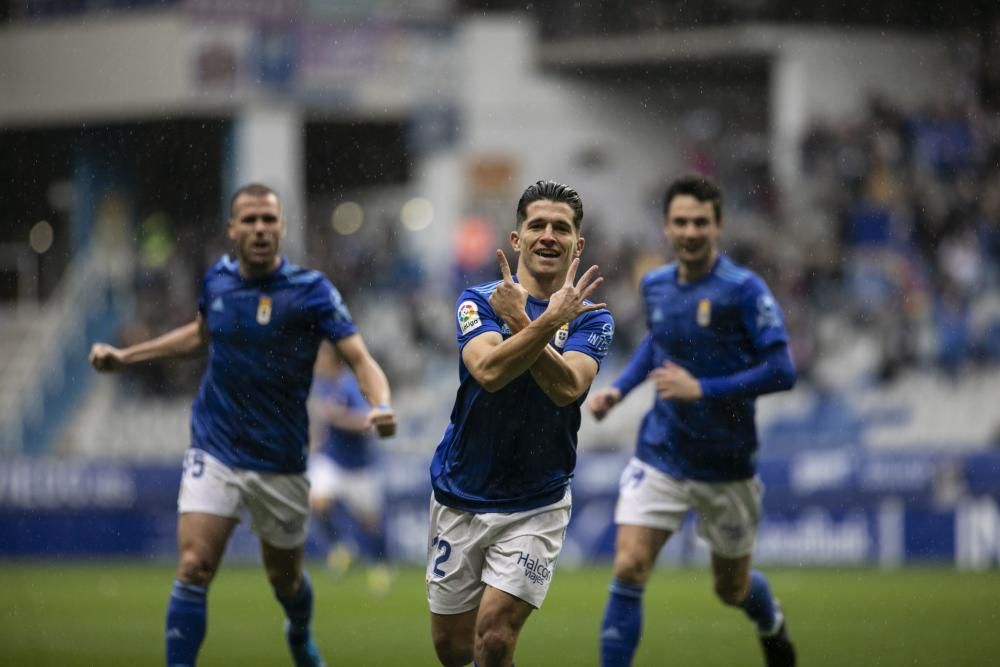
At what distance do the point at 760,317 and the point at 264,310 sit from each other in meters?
2.61

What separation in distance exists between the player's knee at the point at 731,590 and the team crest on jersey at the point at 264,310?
110 inches

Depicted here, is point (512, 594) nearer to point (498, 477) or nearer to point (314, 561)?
point (498, 477)

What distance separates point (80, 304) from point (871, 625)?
1970cm

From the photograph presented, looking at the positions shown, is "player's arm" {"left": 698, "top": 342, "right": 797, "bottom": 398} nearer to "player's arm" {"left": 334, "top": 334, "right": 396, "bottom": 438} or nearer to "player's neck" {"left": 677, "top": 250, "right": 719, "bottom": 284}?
"player's neck" {"left": 677, "top": 250, "right": 719, "bottom": 284}

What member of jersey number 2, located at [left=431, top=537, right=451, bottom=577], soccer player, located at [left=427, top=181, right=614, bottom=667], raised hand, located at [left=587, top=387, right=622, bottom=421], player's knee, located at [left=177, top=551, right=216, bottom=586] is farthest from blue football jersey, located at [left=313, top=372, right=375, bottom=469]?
jersey number 2, located at [left=431, top=537, right=451, bottom=577]

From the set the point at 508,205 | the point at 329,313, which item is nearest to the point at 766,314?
the point at 329,313

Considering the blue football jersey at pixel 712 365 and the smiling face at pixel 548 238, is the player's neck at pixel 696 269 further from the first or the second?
the smiling face at pixel 548 238

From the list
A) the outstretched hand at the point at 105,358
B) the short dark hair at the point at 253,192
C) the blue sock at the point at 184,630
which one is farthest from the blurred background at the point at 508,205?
the blue sock at the point at 184,630

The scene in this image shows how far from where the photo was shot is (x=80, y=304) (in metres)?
29.9

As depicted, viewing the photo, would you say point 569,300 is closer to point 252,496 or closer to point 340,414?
point 252,496

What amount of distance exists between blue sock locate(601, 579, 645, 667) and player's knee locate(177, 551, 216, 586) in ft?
6.54

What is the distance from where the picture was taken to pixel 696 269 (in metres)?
9.77

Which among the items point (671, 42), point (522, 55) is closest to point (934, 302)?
point (671, 42)

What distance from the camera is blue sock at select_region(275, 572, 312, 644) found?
950 cm
